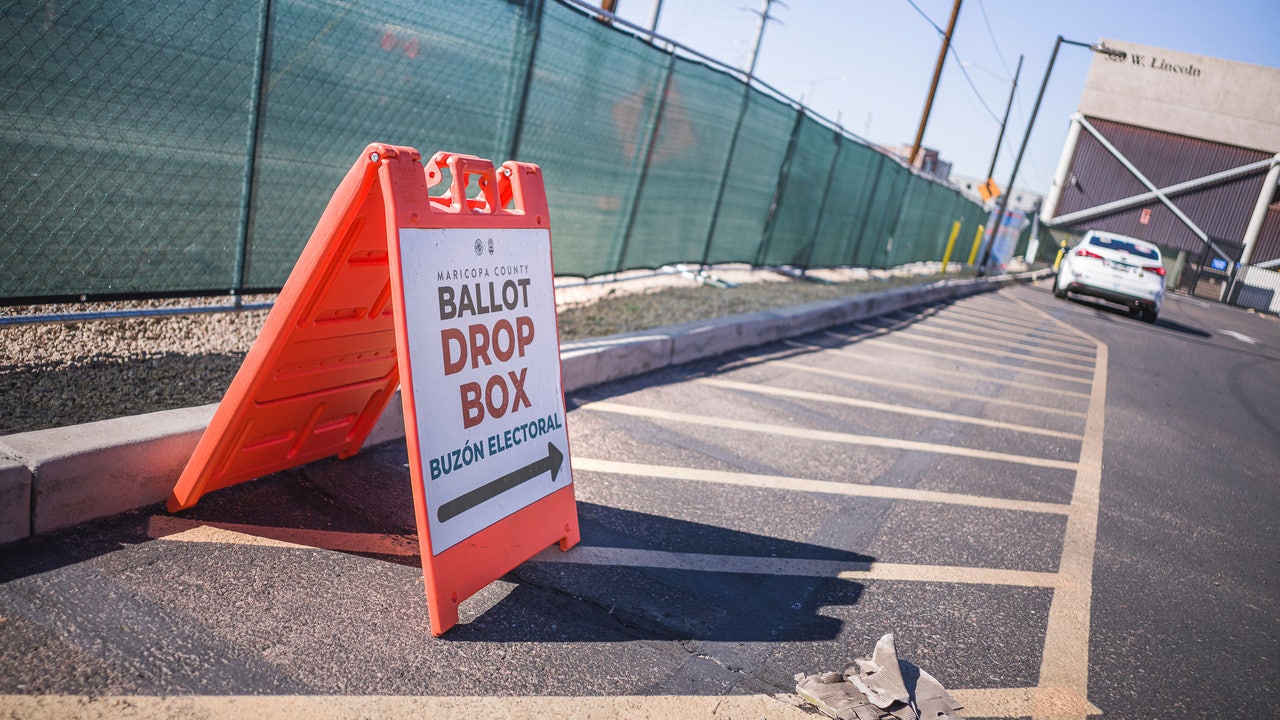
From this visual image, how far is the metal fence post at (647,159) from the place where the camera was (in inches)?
300

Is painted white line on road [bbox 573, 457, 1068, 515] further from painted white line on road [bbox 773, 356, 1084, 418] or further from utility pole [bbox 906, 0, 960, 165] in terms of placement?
utility pole [bbox 906, 0, 960, 165]

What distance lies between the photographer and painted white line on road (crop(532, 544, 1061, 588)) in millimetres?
3055

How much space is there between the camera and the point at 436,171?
8.46 feet

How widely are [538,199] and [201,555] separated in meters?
1.70

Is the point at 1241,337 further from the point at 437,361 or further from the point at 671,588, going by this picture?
the point at 437,361

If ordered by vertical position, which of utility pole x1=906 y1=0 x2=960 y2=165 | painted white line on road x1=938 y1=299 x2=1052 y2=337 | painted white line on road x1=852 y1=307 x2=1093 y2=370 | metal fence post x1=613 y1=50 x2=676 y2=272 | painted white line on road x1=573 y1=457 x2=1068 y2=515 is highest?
utility pole x1=906 y1=0 x2=960 y2=165

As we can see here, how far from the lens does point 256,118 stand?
13.2ft

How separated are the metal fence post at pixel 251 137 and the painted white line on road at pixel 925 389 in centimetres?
444

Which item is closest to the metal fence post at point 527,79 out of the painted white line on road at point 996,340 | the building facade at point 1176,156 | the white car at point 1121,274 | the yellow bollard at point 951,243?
the painted white line on road at point 996,340

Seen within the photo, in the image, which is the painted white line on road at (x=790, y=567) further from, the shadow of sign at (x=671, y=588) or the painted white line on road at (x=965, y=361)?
the painted white line on road at (x=965, y=361)

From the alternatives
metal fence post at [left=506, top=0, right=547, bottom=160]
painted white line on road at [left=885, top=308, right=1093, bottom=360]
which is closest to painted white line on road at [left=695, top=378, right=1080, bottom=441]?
metal fence post at [left=506, top=0, right=547, bottom=160]

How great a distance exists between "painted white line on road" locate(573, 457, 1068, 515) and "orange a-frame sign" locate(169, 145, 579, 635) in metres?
0.90

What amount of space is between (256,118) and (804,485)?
3.43 m

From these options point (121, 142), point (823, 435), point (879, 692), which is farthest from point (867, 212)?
point (879, 692)
